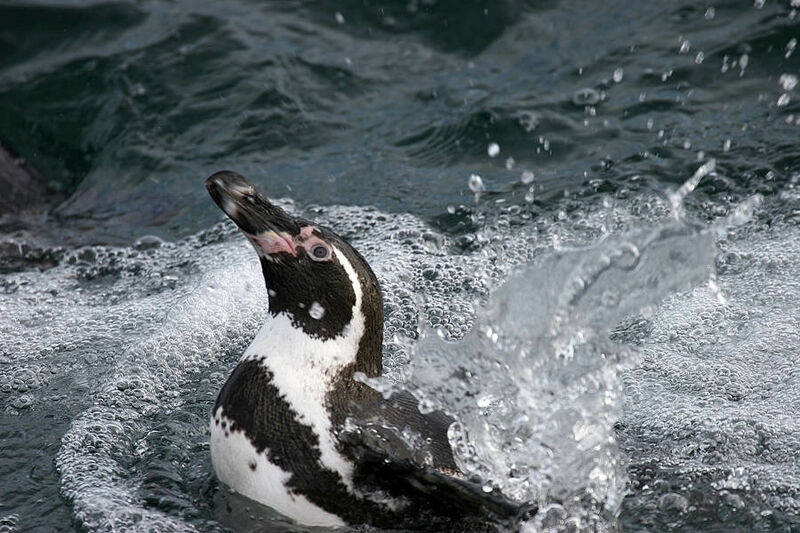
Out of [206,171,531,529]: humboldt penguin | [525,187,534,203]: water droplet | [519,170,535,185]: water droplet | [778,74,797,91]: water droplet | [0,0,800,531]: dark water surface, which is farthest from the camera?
[778,74,797,91]: water droplet

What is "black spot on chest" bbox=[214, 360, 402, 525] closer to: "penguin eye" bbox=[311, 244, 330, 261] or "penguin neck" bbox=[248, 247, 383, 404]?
"penguin neck" bbox=[248, 247, 383, 404]

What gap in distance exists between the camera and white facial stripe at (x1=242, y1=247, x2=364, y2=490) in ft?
10.1

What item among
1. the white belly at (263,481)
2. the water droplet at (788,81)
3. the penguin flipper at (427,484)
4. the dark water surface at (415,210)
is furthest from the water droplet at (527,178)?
the white belly at (263,481)

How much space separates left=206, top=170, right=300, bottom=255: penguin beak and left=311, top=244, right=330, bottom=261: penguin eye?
0.07 m

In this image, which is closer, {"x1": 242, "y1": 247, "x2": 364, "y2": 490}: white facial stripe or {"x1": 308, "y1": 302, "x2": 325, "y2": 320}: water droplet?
{"x1": 242, "y1": 247, "x2": 364, "y2": 490}: white facial stripe

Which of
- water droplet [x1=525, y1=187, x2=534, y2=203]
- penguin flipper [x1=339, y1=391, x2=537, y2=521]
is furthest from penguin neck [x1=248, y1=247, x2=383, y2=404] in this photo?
water droplet [x1=525, y1=187, x2=534, y2=203]

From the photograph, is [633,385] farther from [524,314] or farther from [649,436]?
[524,314]

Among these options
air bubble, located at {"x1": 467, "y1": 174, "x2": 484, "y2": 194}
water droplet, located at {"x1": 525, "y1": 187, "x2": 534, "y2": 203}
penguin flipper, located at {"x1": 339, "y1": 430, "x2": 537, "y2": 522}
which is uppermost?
water droplet, located at {"x1": 525, "y1": 187, "x2": 534, "y2": 203}

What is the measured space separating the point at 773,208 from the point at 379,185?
200 centimetres

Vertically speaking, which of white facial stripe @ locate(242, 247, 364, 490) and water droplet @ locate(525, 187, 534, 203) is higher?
water droplet @ locate(525, 187, 534, 203)

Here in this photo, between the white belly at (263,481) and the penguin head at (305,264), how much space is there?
1.26ft

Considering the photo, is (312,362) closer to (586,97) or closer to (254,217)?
(254,217)

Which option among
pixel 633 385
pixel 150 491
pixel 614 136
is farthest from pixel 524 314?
pixel 614 136

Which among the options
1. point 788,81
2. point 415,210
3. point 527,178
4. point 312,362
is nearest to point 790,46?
point 788,81
